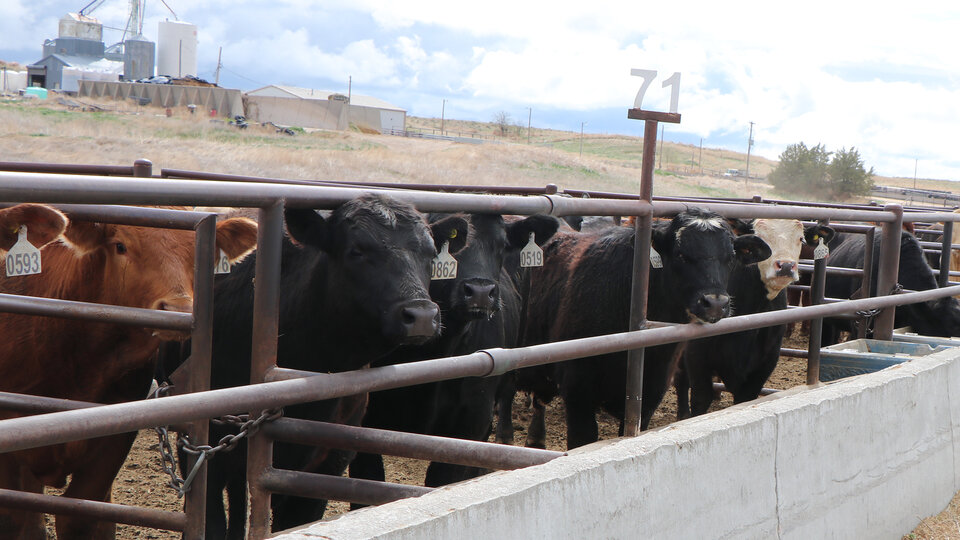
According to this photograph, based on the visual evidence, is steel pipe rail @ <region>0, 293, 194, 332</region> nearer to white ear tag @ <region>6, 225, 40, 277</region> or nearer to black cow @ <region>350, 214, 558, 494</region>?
white ear tag @ <region>6, 225, 40, 277</region>

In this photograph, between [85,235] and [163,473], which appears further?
[163,473]

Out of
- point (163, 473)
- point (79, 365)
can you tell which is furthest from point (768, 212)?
point (163, 473)

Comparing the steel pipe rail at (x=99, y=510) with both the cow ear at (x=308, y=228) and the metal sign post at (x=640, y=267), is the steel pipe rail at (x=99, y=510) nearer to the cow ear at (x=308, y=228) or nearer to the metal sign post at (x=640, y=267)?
the cow ear at (x=308, y=228)

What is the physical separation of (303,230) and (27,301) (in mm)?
861

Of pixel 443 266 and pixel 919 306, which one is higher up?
pixel 443 266

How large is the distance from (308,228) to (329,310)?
0.39 meters

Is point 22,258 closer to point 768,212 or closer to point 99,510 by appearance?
point 99,510

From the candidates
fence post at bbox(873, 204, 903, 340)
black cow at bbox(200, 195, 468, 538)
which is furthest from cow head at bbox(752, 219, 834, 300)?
black cow at bbox(200, 195, 468, 538)

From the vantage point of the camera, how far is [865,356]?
580 cm

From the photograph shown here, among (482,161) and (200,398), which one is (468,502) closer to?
(200,398)

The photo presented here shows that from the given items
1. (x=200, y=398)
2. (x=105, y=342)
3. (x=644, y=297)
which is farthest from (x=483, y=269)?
(x=200, y=398)

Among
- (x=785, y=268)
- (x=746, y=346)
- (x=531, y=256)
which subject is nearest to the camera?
(x=531, y=256)

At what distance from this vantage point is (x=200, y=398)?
6.69ft

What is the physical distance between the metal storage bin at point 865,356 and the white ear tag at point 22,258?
15.7 feet
